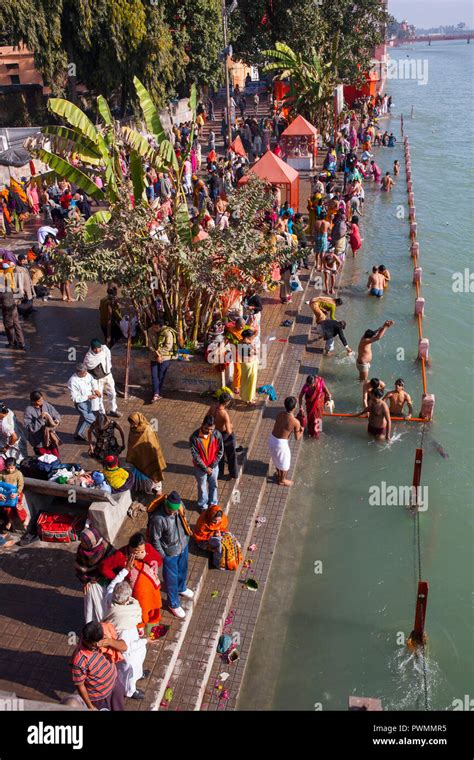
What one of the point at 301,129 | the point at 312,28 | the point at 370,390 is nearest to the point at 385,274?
the point at 370,390

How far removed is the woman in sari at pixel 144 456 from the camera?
26.8 ft

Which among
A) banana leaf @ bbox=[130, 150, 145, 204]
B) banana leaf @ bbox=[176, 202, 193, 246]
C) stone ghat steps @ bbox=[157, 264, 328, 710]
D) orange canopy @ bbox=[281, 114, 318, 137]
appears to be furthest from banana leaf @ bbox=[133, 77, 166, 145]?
orange canopy @ bbox=[281, 114, 318, 137]

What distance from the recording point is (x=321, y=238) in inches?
650

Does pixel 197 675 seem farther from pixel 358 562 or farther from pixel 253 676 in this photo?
pixel 358 562

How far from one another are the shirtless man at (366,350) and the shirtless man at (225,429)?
3.86m

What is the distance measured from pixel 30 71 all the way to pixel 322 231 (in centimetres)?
3471

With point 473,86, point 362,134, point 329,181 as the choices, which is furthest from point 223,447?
point 473,86

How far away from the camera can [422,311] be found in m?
15.0

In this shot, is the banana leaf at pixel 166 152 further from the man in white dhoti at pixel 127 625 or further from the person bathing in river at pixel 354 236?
the person bathing in river at pixel 354 236

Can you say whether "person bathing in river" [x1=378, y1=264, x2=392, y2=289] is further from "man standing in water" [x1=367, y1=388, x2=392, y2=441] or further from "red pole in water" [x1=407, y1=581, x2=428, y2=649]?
"red pole in water" [x1=407, y1=581, x2=428, y2=649]

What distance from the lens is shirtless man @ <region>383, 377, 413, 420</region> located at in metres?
10.7

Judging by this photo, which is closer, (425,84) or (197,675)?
(197,675)

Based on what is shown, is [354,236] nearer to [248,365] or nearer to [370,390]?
[370,390]

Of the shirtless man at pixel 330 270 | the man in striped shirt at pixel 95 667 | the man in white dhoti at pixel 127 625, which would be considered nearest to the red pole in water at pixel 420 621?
the man in white dhoti at pixel 127 625
